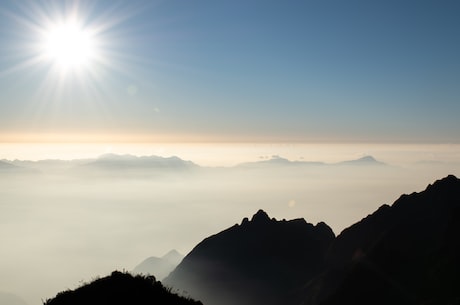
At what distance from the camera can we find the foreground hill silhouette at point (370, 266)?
124938 millimetres

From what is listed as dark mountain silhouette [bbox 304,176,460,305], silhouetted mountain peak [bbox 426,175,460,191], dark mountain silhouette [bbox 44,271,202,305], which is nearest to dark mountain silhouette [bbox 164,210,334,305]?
dark mountain silhouette [bbox 304,176,460,305]

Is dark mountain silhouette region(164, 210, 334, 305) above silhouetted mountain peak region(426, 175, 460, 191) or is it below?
below

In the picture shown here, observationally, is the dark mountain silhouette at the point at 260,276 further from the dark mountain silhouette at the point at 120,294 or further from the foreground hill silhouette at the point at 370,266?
the dark mountain silhouette at the point at 120,294

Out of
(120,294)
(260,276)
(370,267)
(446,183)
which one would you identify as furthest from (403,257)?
(120,294)

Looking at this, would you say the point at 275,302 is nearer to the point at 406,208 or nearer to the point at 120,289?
the point at 406,208

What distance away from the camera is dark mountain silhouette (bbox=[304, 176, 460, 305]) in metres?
123

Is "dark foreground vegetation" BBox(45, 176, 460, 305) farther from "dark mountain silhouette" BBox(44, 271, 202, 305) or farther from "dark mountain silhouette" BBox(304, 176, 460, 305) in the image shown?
"dark mountain silhouette" BBox(44, 271, 202, 305)

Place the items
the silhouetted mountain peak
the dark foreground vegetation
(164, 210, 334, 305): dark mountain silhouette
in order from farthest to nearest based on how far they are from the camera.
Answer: (164, 210, 334, 305): dark mountain silhouette, the silhouetted mountain peak, the dark foreground vegetation

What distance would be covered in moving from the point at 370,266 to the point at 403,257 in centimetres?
1217

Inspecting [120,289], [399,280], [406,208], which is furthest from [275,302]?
[120,289]

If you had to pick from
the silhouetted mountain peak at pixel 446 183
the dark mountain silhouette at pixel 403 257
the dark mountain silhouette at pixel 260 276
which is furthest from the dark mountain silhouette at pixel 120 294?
the silhouetted mountain peak at pixel 446 183

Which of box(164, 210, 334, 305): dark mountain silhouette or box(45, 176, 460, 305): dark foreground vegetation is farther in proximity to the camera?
box(164, 210, 334, 305): dark mountain silhouette

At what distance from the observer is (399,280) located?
5108 inches

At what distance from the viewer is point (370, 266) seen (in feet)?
447
